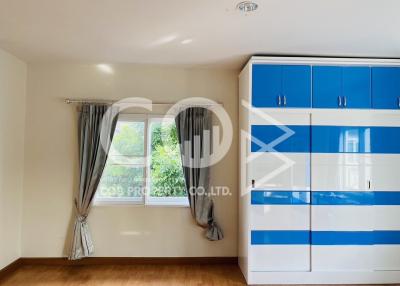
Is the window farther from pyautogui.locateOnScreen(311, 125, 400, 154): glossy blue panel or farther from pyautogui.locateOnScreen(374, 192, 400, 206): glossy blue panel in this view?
pyautogui.locateOnScreen(374, 192, 400, 206): glossy blue panel

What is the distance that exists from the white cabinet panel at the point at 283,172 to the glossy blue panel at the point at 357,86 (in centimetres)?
83

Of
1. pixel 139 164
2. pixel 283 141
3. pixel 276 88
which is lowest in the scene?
pixel 139 164

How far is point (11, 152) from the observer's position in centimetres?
366

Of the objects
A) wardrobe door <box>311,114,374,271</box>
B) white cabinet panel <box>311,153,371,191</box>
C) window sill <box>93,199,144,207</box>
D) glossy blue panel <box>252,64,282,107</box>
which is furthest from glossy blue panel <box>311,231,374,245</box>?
window sill <box>93,199,144,207</box>

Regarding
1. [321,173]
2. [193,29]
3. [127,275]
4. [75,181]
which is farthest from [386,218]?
[75,181]

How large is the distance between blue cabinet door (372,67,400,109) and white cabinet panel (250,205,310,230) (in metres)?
1.49

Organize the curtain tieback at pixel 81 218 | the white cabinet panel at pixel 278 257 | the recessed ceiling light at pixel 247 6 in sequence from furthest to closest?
the curtain tieback at pixel 81 218, the white cabinet panel at pixel 278 257, the recessed ceiling light at pixel 247 6

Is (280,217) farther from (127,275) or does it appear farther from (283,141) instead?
(127,275)

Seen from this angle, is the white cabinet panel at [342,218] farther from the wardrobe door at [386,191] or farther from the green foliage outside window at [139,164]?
the green foliage outside window at [139,164]

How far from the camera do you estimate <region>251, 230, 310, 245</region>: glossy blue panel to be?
3.33m

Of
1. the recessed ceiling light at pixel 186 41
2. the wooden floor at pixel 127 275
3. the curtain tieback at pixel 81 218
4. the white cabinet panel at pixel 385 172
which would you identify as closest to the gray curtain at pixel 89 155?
the curtain tieback at pixel 81 218

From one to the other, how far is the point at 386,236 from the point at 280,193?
4.29 ft

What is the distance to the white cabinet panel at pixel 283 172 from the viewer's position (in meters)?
3.36

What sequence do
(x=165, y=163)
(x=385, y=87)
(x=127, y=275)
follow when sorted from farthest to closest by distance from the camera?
1. (x=165, y=163)
2. (x=127, y=275)
3. (x=385, y=87)
